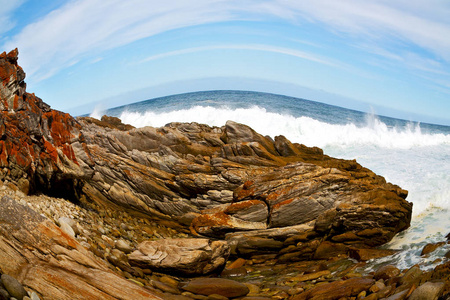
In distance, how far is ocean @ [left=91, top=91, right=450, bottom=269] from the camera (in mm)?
16172

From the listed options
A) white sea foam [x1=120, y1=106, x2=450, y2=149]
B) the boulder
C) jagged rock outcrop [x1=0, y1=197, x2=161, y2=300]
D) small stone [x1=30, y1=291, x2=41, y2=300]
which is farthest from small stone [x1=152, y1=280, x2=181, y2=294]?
white sea foam [x1=120, y1=106, x2=450, y2=149]

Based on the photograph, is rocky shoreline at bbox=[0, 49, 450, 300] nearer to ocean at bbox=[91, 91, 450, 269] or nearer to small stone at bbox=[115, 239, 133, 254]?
small stone at bbox=[115, 239, 133, 254]

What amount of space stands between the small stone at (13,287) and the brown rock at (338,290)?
7.82 m

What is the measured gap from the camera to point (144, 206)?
A: 716 inches

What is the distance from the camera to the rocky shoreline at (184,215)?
9.59m

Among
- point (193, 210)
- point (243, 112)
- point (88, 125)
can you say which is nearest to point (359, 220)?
point (193, 210)

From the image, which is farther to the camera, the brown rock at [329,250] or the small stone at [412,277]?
the brown rock at [329,250]

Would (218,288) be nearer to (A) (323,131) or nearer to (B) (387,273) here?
(B) (387,273)

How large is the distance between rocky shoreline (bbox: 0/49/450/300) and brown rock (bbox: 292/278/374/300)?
0.13ft

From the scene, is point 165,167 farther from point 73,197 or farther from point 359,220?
point 359,220

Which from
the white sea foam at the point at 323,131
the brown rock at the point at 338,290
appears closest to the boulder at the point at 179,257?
the brown rock at the point at 338,290

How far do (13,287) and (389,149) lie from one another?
4015 cm

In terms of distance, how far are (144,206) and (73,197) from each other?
3.46m

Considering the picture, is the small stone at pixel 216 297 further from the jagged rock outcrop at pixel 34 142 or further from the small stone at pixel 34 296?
the jagged rock outcrop at pixel 34 142
